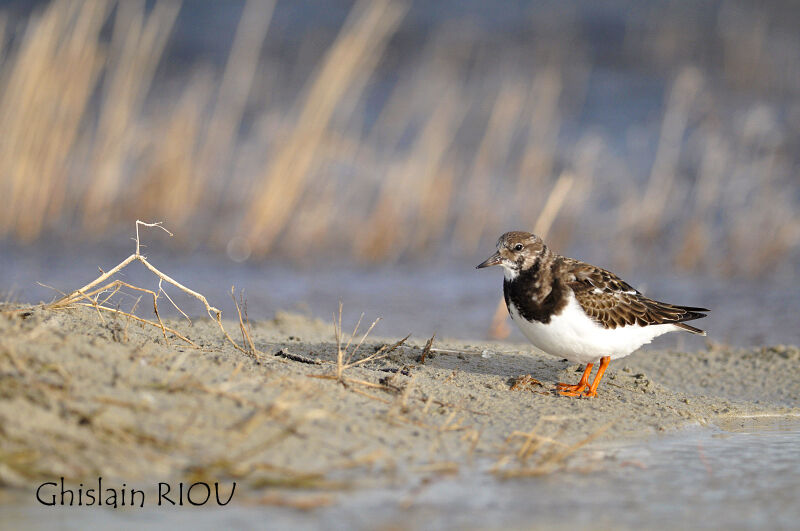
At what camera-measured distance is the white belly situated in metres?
4.32

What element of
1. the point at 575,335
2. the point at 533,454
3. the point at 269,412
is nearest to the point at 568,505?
the point at 533,454

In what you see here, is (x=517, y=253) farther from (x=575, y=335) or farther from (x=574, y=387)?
(x=574, y=387)

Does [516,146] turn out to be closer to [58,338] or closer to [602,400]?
[602,400]

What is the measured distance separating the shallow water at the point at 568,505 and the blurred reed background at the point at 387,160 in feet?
10.7

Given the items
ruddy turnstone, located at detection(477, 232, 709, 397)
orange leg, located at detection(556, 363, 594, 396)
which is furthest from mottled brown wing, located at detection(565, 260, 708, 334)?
orange leg, located at detection(556, 363, 594, 396)

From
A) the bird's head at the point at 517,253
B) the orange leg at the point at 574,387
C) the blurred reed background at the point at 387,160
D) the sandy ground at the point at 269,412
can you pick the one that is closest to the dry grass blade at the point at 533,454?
the sandy ground at the point at 269,412

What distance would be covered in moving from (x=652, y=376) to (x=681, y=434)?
1420 mm

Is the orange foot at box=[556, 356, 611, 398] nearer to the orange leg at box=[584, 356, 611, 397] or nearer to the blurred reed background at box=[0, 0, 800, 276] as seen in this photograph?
the orange leg at box=[584, 356, 611, 397]

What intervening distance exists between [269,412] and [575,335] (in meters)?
1.86

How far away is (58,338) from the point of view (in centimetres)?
328

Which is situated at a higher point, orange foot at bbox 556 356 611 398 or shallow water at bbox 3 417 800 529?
orange foot at bbox 556 356 611 398

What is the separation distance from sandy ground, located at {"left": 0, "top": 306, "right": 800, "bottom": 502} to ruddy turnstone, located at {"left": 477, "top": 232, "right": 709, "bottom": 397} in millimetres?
225

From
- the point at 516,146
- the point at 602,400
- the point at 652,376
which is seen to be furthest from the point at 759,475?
the point at 516,146

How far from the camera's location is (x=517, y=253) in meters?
4.77
